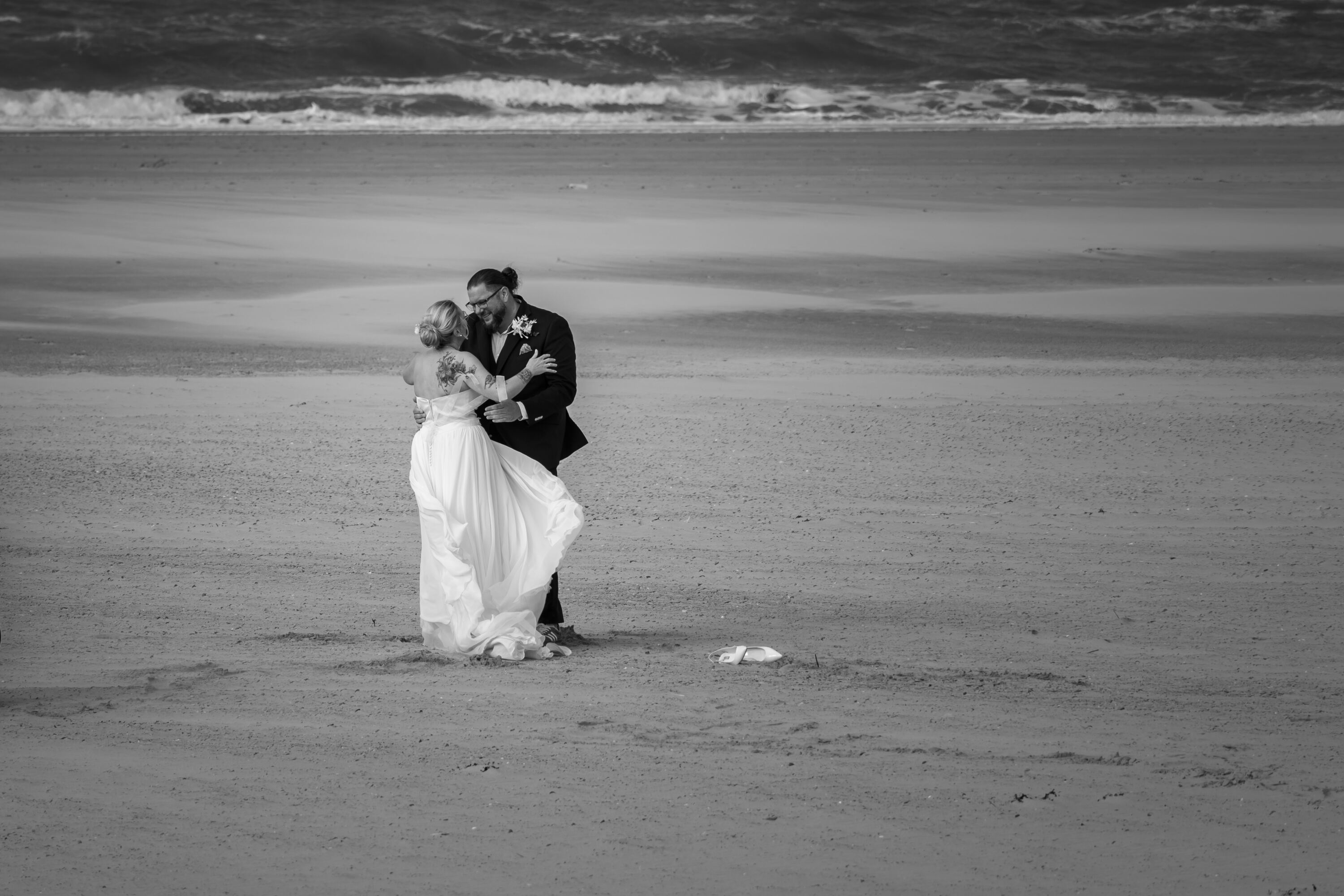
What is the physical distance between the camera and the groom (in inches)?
269

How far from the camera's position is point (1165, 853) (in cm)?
501

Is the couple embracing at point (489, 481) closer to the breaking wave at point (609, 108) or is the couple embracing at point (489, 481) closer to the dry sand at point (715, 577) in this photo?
the dry sand at point (715, 577)

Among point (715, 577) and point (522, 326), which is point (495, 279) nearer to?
point (522, 326)

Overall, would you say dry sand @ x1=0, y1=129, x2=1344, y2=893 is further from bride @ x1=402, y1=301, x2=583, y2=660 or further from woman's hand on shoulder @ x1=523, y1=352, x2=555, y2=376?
woman's hand on shoulder @ x1=523, y1=352, x2=555, y2=376

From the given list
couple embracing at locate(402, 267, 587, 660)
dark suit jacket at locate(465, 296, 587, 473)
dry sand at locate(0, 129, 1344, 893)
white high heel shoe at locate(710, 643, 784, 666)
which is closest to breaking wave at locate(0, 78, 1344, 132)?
dry sand at locate(0, 129, 1344, 893)

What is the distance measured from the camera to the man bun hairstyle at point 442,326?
21.8 feet

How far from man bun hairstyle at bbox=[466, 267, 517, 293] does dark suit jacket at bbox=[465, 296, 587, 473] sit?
0.10 metres

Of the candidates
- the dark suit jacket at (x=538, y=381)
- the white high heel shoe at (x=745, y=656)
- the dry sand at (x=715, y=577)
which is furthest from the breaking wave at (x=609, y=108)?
the white high heel shoe at (x=745, y=656)

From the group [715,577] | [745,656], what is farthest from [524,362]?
[715,577]

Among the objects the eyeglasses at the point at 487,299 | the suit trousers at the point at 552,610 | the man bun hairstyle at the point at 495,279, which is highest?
the man bun hairstyle at the point at 495,279

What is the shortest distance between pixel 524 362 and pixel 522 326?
0.16 meters

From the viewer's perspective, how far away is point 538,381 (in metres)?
6.91

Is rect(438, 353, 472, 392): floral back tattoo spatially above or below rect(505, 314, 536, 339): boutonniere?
below

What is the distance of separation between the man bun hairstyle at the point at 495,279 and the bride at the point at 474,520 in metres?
0.15
